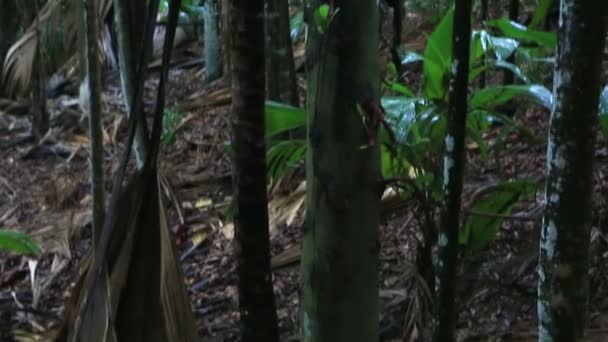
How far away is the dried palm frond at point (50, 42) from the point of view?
637cm

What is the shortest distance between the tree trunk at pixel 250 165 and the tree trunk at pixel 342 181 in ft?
0.53

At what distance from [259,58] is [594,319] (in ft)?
5.75

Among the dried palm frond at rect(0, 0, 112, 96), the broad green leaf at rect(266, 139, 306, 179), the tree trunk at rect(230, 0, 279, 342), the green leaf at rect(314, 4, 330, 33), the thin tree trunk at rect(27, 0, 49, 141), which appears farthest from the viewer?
the thin tree trunk at rect(27, 0, 49, 141)

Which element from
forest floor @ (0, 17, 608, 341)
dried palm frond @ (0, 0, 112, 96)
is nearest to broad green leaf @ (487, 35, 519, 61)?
forest floor @ (0, 17, 608, 341)

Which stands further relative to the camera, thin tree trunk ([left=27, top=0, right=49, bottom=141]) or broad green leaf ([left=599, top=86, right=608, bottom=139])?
thin tree trunk ([left=27, top=0, right=49, bottom=141])

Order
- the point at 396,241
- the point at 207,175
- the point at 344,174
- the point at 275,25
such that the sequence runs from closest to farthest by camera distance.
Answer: the point at 344,174
the point at 396,241
the point at 275,25
the point at 207,175

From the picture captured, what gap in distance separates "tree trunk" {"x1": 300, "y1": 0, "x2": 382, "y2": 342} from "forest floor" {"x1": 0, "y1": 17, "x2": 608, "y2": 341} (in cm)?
81

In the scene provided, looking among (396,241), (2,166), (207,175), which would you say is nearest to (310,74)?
(396,241)

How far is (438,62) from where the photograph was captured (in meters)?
3.27

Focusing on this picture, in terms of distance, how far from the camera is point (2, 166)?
7582mm

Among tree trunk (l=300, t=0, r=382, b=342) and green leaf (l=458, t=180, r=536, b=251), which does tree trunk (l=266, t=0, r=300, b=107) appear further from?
tree trunk (l=300, t=0, r=382, b=342)

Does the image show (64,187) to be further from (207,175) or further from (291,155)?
(291,155)

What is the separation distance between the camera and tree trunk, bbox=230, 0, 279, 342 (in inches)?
81.2

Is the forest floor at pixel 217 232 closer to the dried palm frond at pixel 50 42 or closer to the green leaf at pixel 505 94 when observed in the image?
the green leaf at pixel 505 94
